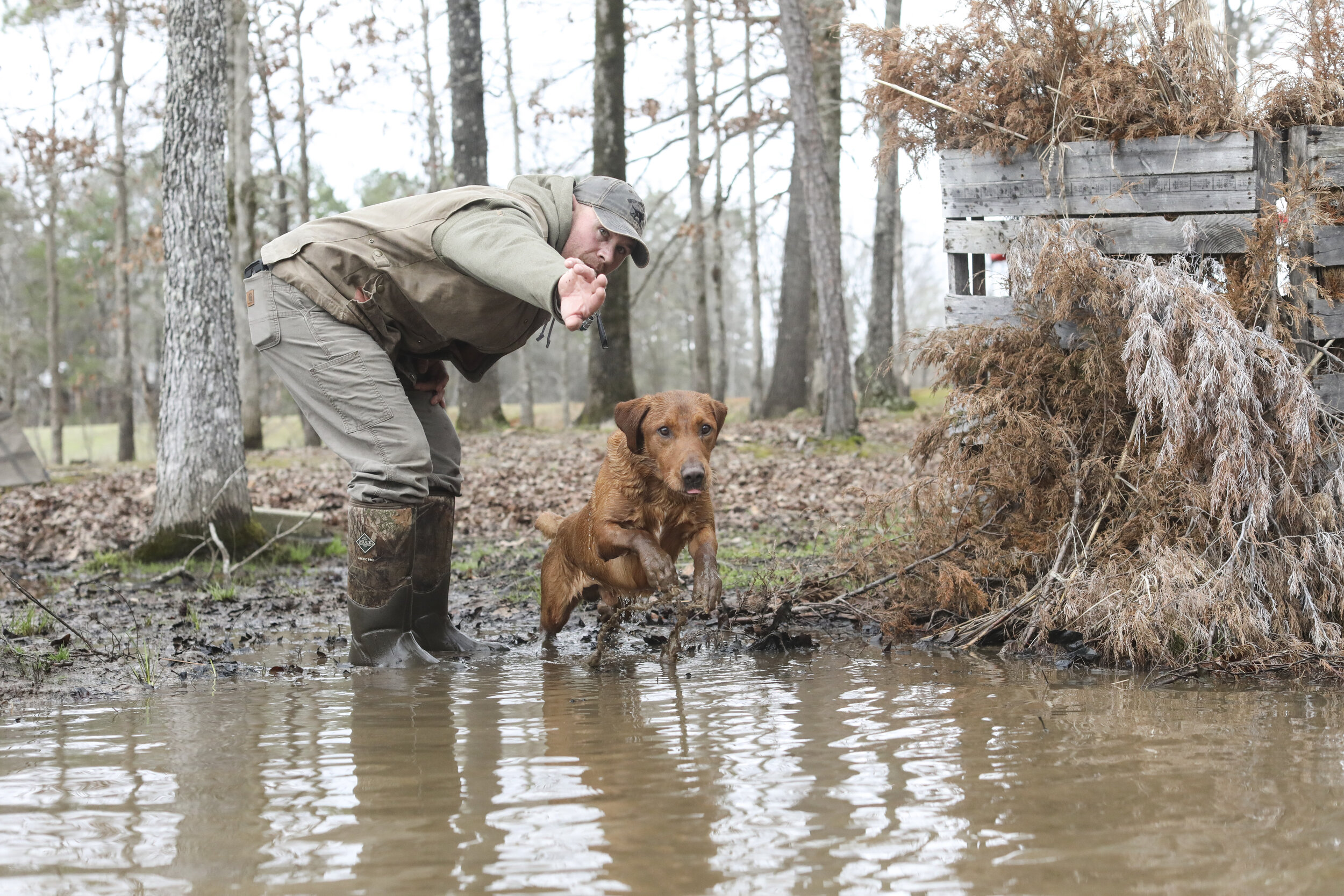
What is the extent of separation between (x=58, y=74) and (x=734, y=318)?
52013mm

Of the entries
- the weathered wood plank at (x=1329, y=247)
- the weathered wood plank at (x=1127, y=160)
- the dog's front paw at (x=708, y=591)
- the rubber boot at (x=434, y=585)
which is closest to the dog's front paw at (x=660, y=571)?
the dog's front paw at (x=708, y=591)

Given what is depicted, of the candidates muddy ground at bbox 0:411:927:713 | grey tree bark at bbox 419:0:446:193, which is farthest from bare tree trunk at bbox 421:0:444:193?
muddy ground at bbox 0:411:927:713

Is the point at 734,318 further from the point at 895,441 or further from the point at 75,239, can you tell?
the point at 895,441

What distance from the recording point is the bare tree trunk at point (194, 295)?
25.4 feet

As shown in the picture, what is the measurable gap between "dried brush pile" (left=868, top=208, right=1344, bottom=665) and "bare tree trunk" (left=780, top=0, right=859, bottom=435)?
8.27 metres

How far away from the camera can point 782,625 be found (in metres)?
5.12

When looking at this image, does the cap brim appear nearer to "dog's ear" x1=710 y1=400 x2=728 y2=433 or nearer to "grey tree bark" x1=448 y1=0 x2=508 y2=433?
"dog's ear" x1=710 y1=400 x2=728 y2=433

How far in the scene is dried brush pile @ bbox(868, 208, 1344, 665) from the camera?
14.4ft

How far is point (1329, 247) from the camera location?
16.9 ft

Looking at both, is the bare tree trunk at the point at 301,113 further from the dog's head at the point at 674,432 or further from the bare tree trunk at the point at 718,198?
the dog's head at the point at 674,432

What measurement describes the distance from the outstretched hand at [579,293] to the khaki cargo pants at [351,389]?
4.77 feet

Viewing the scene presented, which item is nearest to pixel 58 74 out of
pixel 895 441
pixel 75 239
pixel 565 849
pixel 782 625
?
pixel 75 239

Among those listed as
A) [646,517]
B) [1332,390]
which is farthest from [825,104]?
[646,517]

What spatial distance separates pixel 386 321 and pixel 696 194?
20.0m
